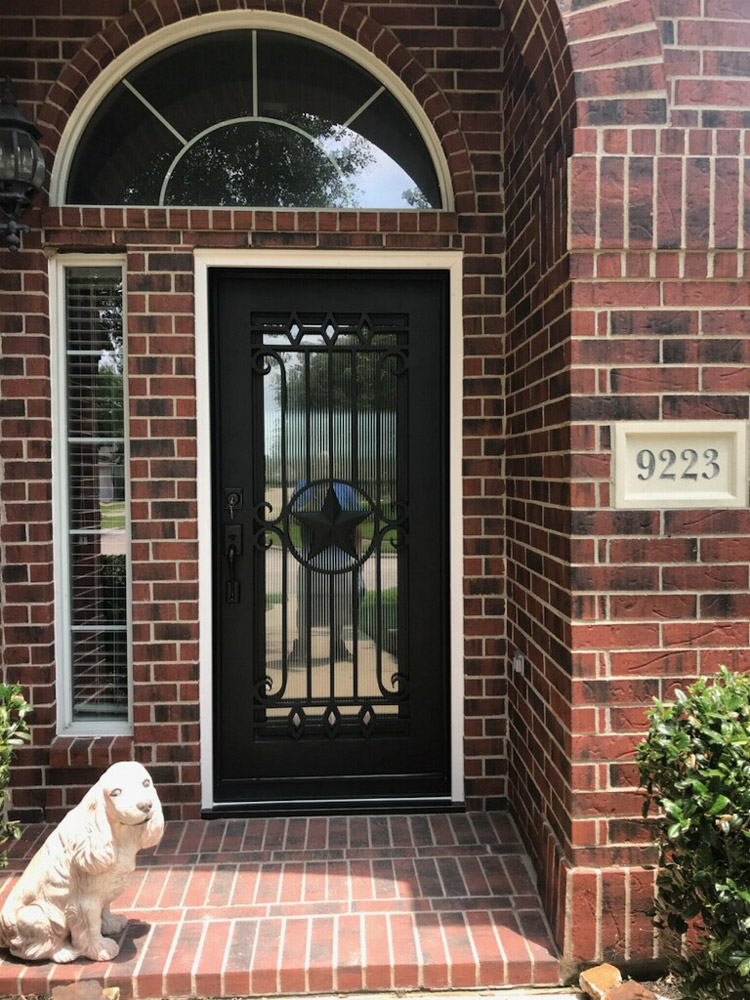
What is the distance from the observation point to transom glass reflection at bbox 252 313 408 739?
3387mm

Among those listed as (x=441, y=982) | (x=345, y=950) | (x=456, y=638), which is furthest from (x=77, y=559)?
(x=441, y=982)

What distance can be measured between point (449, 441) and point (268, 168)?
4.87ft

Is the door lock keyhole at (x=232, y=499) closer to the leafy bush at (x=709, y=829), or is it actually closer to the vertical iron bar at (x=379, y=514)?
the vertical iron bar at (x=379, y=514)

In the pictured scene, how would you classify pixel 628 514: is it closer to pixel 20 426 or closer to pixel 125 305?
pixel 125 305

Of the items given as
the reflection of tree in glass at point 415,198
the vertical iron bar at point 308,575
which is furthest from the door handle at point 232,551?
the reflection of tree in glass at point 415,198

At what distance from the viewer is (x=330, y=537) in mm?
3402

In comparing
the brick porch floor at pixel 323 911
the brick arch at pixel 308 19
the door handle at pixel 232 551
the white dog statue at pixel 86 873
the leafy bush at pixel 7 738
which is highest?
the brick arch at pixel 308 19

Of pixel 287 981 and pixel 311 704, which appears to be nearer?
pixel 287 981

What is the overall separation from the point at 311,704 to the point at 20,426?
1803 millimetres

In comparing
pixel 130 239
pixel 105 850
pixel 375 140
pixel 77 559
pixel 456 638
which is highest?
pixel 375 140

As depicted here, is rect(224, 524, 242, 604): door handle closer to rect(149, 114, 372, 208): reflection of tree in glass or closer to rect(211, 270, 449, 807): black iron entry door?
rect(211, 270, 449, 807): black iron entry door

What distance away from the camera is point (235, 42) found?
3326 mm

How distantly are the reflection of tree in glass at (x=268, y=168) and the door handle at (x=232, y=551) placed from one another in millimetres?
1474

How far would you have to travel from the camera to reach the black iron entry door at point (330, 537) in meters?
3.37
